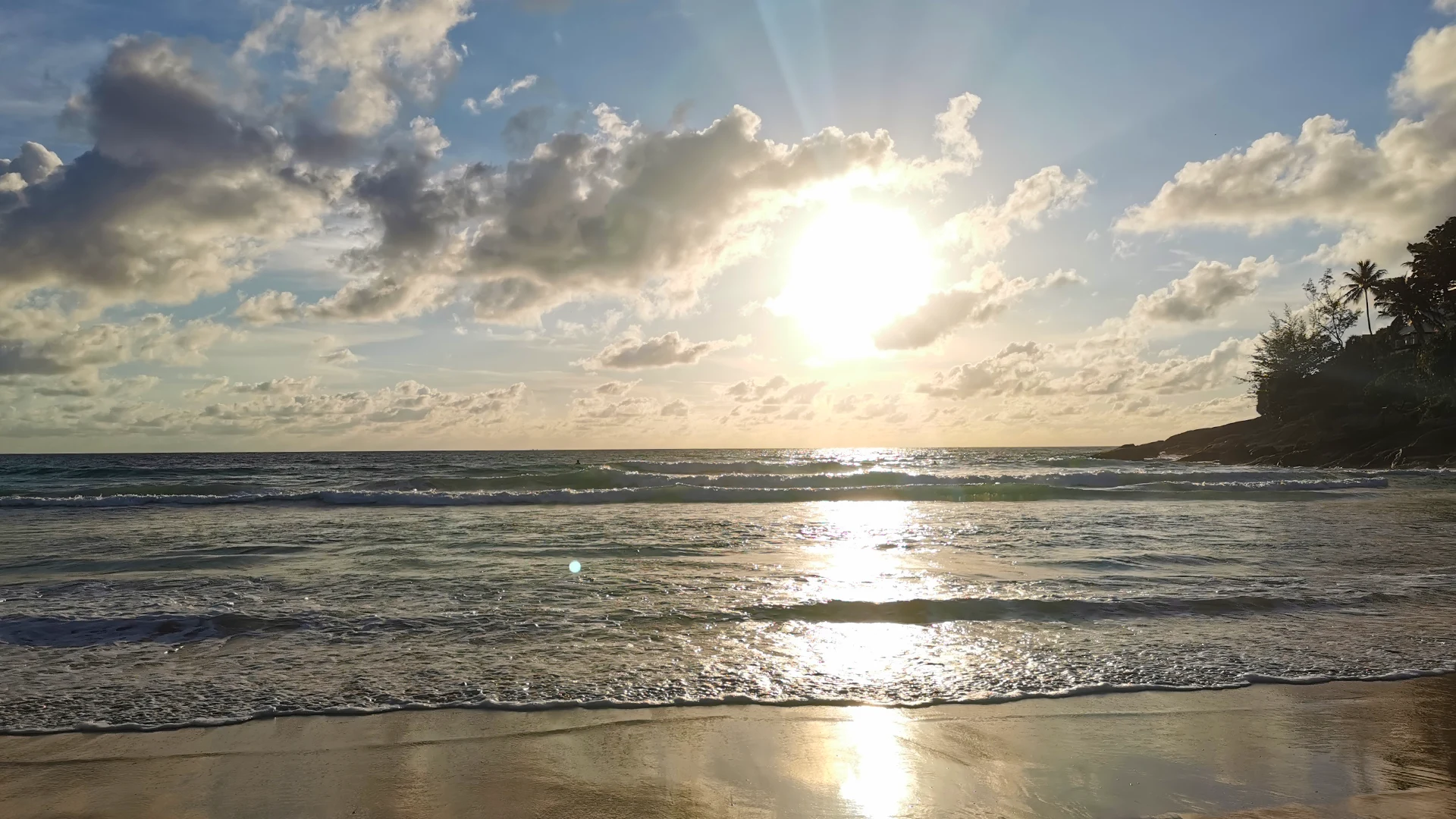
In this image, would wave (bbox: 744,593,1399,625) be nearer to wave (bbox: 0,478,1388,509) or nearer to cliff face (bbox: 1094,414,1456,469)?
wave (bbox: 0,478,1388,509)

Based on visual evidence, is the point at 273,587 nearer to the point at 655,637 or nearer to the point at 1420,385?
the point at 655,637

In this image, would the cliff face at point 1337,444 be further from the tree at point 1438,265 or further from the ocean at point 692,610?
the ocean at point 692,610

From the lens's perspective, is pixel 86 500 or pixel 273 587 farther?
pixel 86 500

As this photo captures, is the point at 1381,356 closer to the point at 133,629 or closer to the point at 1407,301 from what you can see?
the point at 1407,301

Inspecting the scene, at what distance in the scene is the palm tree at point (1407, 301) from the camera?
55469 mm

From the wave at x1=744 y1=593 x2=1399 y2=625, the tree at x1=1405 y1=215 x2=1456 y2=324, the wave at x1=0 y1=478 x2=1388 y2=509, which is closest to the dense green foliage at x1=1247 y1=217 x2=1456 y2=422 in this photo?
the tree at x1=1405 y1=215 x2=1456 y2=324

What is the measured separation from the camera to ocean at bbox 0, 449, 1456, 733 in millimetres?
7012

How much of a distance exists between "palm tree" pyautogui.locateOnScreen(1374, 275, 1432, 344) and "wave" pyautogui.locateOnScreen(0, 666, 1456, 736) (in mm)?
67301

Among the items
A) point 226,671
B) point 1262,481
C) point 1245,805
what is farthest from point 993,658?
point 1262,481

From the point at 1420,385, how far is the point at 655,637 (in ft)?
216

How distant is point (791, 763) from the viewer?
17.5 feet

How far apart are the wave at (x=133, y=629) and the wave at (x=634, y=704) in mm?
2912

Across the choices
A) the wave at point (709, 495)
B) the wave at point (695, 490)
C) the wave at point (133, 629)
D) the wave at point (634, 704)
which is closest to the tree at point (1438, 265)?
the wave at point (695, 490)

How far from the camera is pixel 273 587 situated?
1170 centimetres
